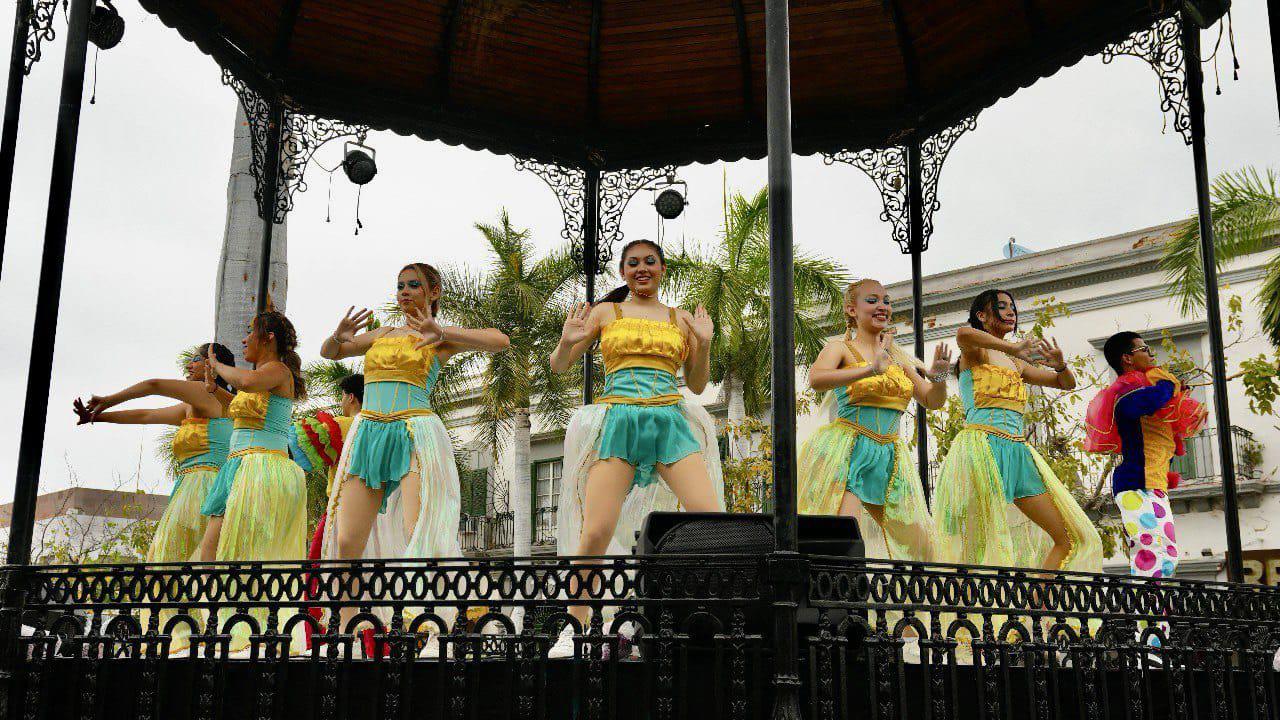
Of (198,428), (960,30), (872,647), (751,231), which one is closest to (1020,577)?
(872,647)

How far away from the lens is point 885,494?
24.5 ft

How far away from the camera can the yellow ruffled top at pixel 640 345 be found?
6.96 meters

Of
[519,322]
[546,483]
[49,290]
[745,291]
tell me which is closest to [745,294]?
[745,291]

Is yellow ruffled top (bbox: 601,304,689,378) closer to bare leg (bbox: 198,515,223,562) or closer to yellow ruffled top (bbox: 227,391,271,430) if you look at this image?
yellow ruffled top (bbox: 227,391,271,430)

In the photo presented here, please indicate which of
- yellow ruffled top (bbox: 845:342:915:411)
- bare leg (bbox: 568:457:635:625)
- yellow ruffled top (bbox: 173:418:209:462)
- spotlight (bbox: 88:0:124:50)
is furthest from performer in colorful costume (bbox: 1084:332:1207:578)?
spotlight (bbox: 88:0:124:50)

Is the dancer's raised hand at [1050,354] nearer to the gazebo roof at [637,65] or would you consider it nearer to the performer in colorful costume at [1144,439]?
the performer in colorful costume at [1144,439]

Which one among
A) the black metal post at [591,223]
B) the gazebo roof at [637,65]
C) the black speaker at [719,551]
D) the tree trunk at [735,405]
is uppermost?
the tree trunk at [735,405]

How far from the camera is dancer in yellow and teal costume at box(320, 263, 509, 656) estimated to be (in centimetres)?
712

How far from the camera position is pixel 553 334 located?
25719 mm

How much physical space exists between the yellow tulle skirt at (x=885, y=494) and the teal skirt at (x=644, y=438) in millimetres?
1038

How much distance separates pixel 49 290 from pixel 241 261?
22.0 ft

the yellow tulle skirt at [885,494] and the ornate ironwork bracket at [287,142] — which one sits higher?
the ornate ironwork bracket at [287,142]

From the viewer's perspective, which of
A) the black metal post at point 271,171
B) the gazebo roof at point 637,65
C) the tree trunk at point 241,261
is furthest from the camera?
the tree trunk at point 241,261

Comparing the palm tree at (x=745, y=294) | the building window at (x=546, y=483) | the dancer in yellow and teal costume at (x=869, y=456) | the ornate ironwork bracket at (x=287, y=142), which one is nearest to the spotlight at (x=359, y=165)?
the ornate ironwork bracket at (x=287, y=142)
